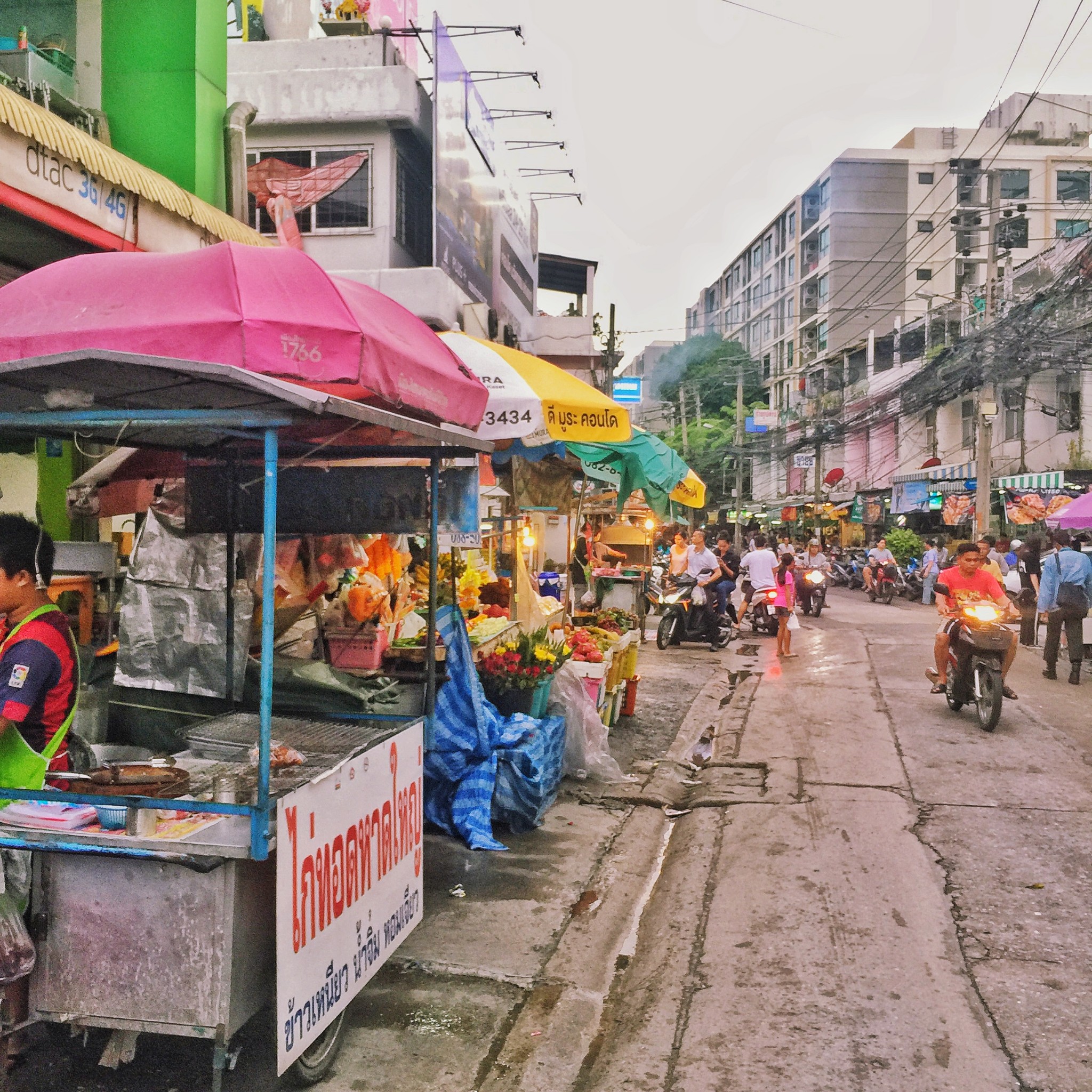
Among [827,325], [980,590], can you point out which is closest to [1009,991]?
[980,590]

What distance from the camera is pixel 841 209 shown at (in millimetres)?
56938

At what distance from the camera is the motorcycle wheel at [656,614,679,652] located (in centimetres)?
1669

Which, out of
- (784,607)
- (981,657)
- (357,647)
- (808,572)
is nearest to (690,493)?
(784,607)

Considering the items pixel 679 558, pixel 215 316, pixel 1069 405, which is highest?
pixel 1069 405

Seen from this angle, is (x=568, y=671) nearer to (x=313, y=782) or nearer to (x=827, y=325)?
(x=313, y=782)

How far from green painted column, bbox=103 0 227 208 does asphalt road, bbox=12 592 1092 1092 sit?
610cm

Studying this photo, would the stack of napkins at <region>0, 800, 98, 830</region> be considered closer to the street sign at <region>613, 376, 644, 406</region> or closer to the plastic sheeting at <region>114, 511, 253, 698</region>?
the plastic sheeting at <region>114, 511, 253, 698</region>

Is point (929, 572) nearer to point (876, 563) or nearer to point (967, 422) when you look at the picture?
point (876, 563)

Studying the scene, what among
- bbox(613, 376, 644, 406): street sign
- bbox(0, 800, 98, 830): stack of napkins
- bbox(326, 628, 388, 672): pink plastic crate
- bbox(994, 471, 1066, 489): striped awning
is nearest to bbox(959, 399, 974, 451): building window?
bbox(994, 471, 1066, 489): striped awning

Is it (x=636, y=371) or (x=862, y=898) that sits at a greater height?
(x=636, y=371)

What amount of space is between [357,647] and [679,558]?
13521mm

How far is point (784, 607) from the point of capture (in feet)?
51.6

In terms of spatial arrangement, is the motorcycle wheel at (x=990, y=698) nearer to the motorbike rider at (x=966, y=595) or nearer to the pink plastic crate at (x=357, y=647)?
the motorbike rider at (x=966, y=595)

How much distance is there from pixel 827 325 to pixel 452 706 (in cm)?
5681
